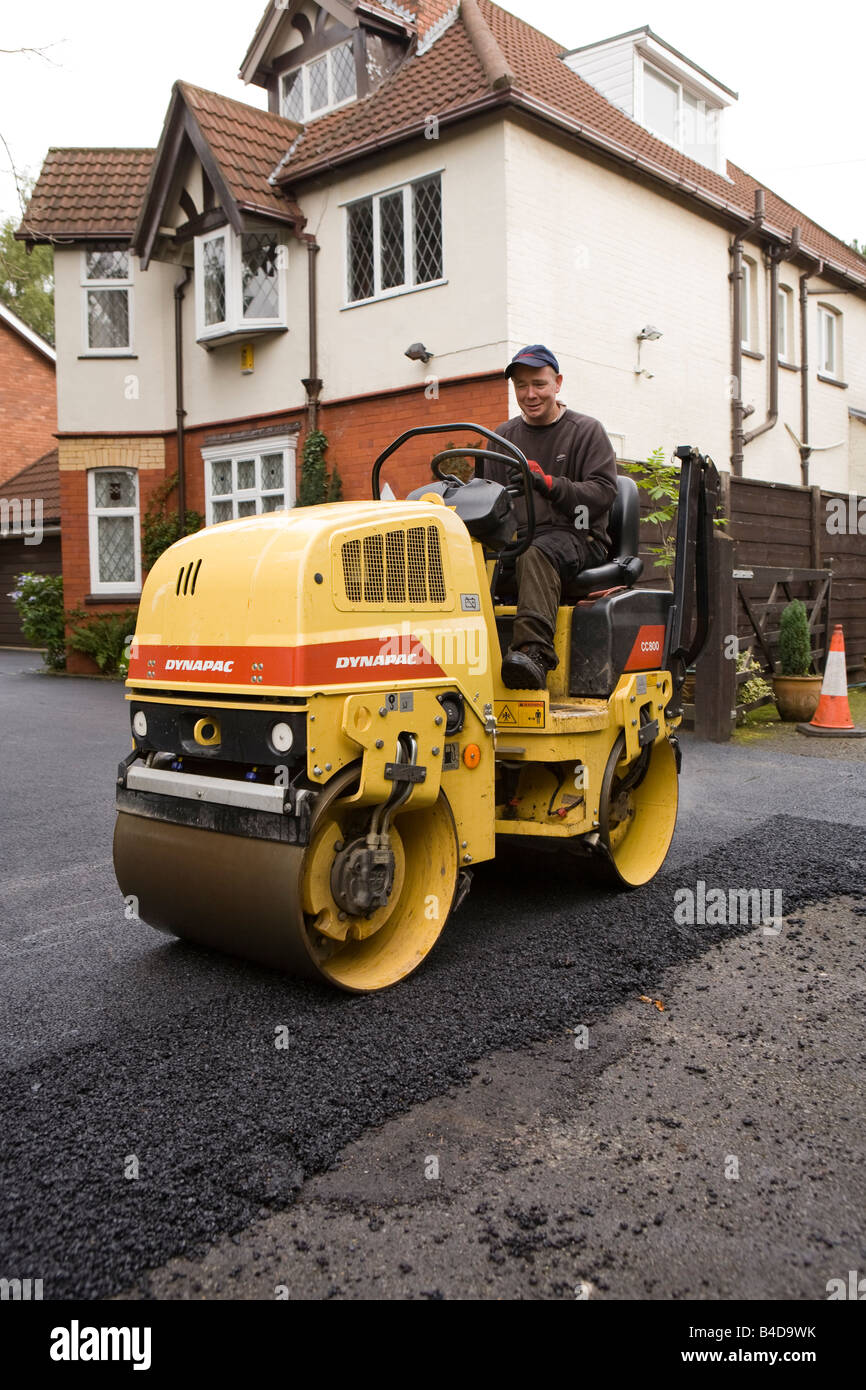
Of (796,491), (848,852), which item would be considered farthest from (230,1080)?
(796,491)

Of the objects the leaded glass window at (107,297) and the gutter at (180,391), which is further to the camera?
the leaded glass window at (107,297)

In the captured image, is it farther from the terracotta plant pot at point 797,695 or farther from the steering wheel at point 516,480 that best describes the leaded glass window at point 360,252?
the steering wheel at point 516,480

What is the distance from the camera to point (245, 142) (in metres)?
15.3

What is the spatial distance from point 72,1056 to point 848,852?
4.08 meters

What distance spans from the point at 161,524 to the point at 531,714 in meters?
13.2

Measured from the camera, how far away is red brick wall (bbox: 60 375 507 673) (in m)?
12.8

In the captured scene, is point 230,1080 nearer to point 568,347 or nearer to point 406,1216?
point 406,1216

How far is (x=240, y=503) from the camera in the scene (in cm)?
1608

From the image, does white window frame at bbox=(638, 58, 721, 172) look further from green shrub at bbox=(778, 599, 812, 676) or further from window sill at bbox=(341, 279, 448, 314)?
green shrub at bbox=(778, 599, 812, 676)

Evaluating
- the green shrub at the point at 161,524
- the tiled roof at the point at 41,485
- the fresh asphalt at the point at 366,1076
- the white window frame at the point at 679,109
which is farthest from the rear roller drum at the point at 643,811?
the tiled roof at the point at 41,485

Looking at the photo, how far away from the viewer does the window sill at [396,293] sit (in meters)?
13.1

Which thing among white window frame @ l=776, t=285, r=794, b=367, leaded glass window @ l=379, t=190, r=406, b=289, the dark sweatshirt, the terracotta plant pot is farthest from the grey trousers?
white window frame @ l=776, t=285, r=794, b=367

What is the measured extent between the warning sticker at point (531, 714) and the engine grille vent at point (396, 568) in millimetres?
710

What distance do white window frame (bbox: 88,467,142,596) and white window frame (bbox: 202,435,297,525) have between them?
1448 millimetres
